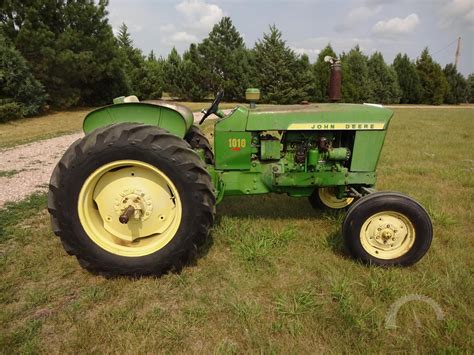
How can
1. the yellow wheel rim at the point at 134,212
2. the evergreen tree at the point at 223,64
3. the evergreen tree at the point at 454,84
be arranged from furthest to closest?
the evergreen tree at the point at 454,84
the evergreen tree at the point at 223,64
the yellow wheel rim at the point at 134,212

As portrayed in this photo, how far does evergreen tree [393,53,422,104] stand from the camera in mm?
34375

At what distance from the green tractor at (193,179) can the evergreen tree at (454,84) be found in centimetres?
4165

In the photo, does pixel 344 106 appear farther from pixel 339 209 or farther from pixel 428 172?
pixel 428 172

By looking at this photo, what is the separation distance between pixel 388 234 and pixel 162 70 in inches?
1257

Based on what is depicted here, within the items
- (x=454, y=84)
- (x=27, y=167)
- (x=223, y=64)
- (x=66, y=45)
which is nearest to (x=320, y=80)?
(x=223, y=64)

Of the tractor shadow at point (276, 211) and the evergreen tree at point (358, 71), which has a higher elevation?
the evergreen tree at point (358, 71)

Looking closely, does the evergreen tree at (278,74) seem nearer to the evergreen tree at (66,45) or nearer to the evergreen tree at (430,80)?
the evergreen tree at (66,45)

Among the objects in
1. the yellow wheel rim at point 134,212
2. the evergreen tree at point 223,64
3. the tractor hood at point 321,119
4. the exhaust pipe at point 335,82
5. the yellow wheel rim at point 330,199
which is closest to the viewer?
the yellow wheel rim at point 134,212

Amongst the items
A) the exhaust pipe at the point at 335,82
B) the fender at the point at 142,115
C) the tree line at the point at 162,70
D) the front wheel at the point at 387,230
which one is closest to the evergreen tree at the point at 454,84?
the tree line at the point at 162,70

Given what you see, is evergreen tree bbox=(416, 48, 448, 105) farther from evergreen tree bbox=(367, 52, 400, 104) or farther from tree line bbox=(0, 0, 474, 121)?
evergreen tree bbox=(367, 52, 400, 104)

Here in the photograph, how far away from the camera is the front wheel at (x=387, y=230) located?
109 inches

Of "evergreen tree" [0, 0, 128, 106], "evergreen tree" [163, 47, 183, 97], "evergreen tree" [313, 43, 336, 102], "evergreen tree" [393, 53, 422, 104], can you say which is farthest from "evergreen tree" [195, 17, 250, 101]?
"evergreen tree" [393, 53, 422, 104]

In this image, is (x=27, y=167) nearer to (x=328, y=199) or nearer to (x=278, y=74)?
(x=328, y=199)

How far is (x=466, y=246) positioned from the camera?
3240 mm
